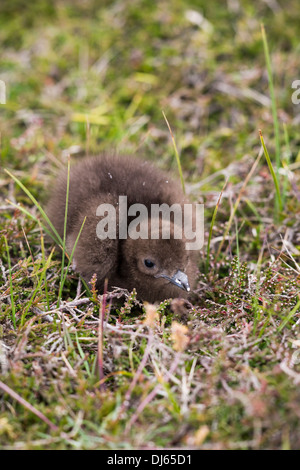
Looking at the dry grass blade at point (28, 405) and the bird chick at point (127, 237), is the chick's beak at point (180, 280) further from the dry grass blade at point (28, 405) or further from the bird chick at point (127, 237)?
the dry grass blade at point (28, 405)

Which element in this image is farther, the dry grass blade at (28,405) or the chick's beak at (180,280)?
the chick's beak at (180,280)

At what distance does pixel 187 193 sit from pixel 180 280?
46.2 inches

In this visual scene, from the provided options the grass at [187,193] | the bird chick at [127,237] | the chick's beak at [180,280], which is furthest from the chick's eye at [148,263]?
the grass at [187,193]

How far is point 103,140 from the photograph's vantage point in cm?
465

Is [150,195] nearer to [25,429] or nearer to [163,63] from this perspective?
[25,429]

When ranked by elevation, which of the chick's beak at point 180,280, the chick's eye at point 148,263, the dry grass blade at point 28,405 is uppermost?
the chick's eye at point 148,263

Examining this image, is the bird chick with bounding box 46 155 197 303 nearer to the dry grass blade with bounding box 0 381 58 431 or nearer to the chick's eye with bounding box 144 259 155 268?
the chick's eye with bounding box 144 259 155 268

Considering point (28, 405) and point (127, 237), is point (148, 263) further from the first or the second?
point (28, 405)

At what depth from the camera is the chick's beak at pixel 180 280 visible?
3047 mm

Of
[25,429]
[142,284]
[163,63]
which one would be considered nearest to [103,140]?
[163,63]

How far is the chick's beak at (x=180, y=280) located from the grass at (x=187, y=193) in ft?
0.51

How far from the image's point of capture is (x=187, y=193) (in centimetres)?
407

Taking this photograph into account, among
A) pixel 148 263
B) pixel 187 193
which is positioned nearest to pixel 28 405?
pixel 148 263

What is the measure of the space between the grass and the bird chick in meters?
0.14
